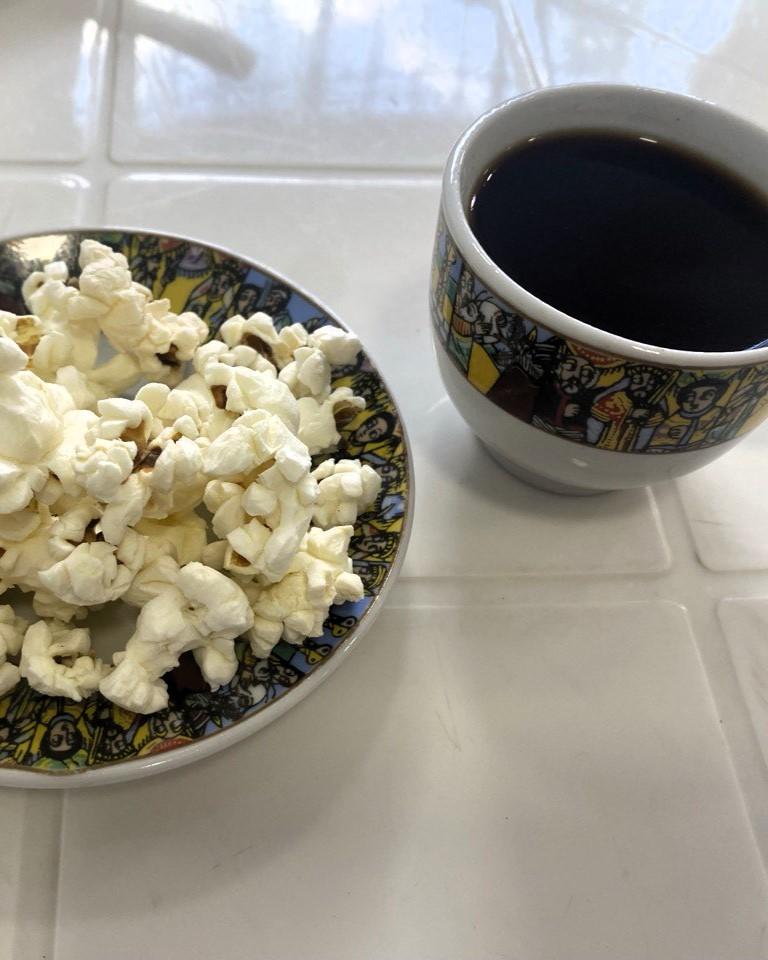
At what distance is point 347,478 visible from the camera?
0.37 m

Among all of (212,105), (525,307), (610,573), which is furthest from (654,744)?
(212,105)

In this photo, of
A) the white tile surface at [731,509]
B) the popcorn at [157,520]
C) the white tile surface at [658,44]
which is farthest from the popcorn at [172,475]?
the white tile surface at [658,44]

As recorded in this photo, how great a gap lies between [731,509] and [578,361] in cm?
19

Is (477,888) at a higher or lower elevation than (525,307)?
lower

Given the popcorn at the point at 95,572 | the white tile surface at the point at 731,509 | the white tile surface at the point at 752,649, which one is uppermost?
the popcorn at the point at 95,572

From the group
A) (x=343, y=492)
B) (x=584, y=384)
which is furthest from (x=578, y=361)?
(x=343, y=492)

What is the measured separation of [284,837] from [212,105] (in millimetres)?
531

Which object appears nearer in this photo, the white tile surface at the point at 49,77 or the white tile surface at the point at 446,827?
the white tile surface at the point at 446,827

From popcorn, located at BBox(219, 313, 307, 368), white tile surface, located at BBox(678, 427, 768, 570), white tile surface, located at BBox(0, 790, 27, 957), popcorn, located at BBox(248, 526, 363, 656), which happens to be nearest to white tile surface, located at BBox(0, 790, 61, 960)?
white tile surface, located at BBox(0, 790, 27, 957)

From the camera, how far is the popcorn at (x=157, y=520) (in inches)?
12.5

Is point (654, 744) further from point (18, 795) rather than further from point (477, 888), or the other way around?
point (18, 795)

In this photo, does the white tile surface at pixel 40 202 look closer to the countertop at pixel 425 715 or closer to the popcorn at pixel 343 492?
the countertop at pixel 425 715

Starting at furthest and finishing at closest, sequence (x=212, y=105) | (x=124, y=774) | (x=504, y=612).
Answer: (x=212, y=105)
(x=504, y=612)
(x=124, y=774)

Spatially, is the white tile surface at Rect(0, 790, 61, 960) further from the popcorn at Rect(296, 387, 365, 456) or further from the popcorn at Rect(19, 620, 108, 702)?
the popcorn at Rect(296, 387, 365, 456)
